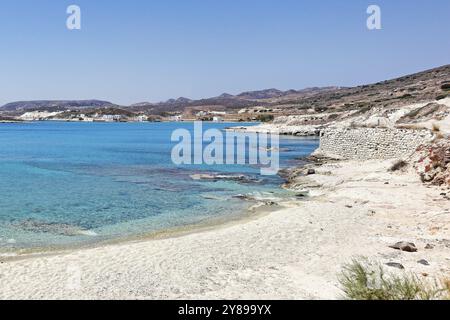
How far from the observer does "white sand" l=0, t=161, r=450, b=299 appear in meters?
8.68

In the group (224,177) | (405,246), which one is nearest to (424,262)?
(405,246)

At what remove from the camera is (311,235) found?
12789 mm

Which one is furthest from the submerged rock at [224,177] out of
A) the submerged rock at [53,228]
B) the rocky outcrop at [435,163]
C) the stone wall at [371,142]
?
the submerged rock at [53,228]

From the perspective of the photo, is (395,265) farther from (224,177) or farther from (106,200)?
(224,177)

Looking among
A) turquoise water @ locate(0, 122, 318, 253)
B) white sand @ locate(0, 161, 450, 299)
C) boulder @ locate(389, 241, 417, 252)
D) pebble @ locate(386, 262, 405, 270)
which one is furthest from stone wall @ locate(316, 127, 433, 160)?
pebble @ locate(386, 262, 405, 270)

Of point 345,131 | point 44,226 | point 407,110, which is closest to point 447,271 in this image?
point 44,226

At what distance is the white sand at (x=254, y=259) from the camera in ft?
28.5

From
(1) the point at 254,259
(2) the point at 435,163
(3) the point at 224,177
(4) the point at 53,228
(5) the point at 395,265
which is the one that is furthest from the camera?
(3) the point at 224,177

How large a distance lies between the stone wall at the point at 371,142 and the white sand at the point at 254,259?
439 inches

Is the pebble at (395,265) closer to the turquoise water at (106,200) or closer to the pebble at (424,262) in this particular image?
the pebble at (424,262)

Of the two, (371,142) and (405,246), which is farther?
(371,142)

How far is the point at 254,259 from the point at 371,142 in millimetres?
22425

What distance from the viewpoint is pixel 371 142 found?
1209 inches
